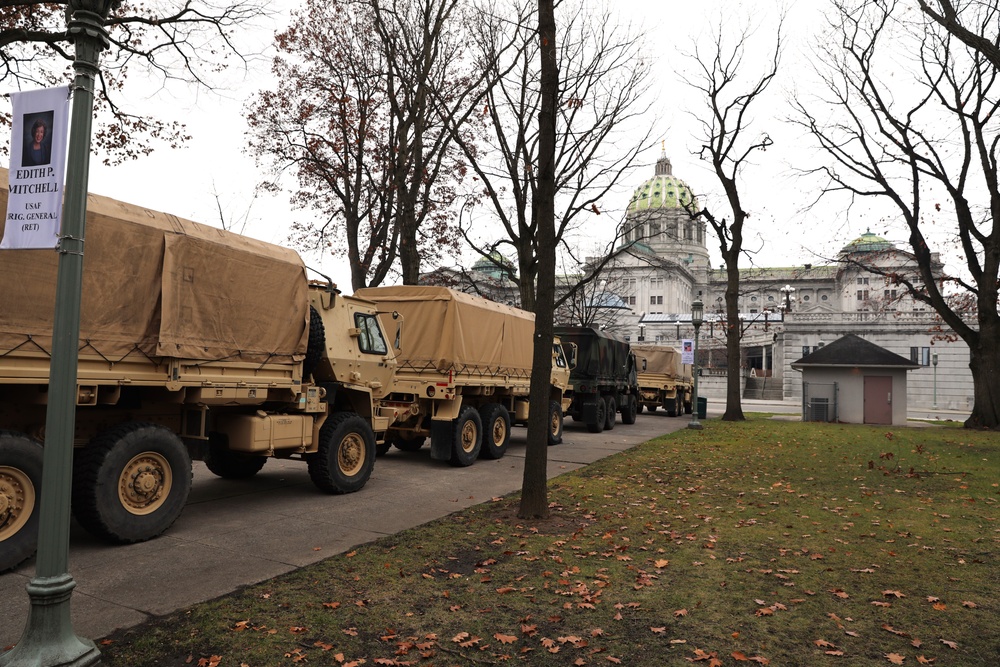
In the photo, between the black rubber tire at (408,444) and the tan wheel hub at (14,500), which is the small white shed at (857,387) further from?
the tan wheel hub at (14,500)

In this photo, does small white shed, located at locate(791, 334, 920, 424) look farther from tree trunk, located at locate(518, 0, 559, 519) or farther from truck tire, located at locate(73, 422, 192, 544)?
truck tire, located at locate(73, 422, 192, 544)

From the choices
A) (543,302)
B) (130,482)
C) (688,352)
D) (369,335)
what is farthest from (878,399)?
(130,482)

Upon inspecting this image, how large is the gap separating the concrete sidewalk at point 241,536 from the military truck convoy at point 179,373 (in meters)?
0.38

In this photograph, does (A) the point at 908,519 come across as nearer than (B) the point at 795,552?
No

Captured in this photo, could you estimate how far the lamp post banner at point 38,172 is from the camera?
12.2ft

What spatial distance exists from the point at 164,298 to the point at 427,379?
6.51 metres

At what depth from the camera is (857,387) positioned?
29484 millimetres

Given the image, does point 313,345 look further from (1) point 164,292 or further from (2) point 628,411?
(2) point 628,411

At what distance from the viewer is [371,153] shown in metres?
23.0

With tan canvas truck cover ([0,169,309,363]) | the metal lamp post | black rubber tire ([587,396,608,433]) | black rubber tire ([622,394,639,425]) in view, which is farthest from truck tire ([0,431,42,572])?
black rubber tire ([622,394,639,425])

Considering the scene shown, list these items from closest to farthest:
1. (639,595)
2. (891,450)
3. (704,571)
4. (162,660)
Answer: (162,660) → (639,595) → (704,571) → (891,450)

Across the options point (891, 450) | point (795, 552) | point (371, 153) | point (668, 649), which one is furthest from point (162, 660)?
point (371, 153)

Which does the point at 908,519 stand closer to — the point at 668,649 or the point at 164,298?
the point at 668,649

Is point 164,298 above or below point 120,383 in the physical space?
above
